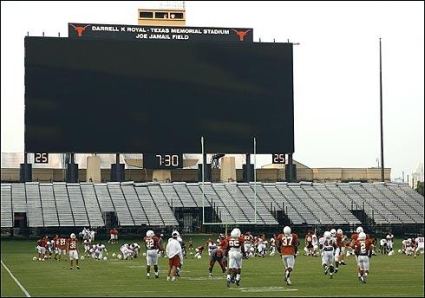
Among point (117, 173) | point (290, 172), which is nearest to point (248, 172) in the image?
point (290, 172)

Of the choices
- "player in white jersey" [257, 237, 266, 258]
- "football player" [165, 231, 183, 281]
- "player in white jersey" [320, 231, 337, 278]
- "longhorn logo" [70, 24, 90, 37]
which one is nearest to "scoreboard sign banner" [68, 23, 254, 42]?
"longhorn logo" [70, 24, 90, 37]

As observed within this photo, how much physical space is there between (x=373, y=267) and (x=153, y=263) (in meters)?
6.96

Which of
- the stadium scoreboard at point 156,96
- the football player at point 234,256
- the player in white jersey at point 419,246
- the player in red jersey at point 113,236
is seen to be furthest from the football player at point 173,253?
the stadium scoreboard at point 156,96

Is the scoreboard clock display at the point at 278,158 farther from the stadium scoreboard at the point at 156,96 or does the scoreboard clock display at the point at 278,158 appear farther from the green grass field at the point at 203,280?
the green grass field at the point at 203,280

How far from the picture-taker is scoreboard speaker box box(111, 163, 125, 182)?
Result: 45253 mm

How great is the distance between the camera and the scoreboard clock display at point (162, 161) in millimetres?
42625

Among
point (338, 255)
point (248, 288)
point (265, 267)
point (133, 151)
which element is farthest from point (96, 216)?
point (248, 288)

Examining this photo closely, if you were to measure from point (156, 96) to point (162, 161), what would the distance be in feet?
10.7

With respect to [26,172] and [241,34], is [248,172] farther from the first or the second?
[26,172]

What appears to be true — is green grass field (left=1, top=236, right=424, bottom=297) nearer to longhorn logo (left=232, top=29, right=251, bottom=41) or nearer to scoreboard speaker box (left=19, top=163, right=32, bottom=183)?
scoreboard speaker box (left=19, top=163, right=32, bottom=183)

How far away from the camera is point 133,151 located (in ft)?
136

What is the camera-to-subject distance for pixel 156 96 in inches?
1636

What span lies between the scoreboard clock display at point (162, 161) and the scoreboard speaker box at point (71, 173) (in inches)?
145

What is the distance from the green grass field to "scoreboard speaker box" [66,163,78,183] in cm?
1552
